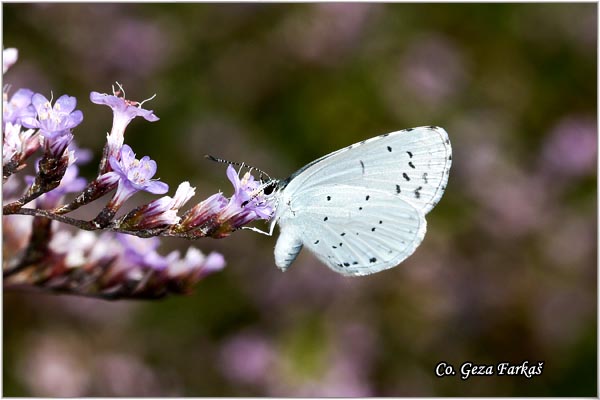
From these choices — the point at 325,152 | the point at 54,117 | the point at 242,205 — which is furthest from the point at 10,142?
the point at 325,152

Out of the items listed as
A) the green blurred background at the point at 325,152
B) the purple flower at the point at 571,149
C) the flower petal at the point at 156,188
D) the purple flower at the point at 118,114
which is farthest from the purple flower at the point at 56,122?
the purple flower at the point at 571,149

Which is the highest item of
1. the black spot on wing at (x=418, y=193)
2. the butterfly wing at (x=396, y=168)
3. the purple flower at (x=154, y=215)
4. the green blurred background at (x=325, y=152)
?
the purple flower at (x=154, y=215)

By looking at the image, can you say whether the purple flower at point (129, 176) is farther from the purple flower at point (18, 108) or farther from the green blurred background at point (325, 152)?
the green blurred background at point (325, 152)

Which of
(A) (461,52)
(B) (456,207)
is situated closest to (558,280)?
(B) (456,207)

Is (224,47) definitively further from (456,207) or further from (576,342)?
(576,342)

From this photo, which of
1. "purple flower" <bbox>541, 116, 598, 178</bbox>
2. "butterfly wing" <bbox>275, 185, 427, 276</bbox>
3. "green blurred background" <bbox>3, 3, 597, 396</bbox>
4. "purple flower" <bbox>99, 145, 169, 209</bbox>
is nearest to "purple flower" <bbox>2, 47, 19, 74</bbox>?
"purple flower" <bbox>99, 145, 169, 209</bbox>

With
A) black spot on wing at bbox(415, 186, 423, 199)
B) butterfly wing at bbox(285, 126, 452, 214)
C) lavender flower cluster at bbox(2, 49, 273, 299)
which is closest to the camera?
lavender flower cluster at bbox(2, 49, 273, 299)

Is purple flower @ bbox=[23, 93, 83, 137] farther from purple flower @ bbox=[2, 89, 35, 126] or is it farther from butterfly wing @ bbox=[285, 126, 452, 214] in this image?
butterfly wing @ bbox=[285, 126, 452, 214]

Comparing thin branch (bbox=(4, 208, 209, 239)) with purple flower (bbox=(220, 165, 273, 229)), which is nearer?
thin branch (bbox=(4, 208, 209, 239))
